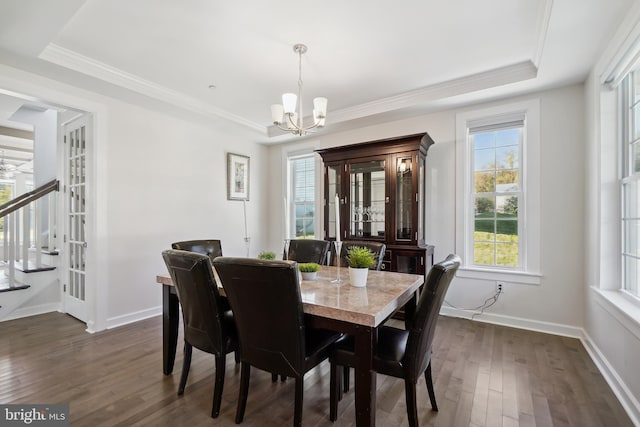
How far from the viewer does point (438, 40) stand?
7.89ft

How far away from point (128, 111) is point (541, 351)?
187 inches

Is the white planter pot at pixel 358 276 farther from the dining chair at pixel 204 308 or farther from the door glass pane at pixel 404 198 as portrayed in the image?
the door glass pane at pixel 404 198

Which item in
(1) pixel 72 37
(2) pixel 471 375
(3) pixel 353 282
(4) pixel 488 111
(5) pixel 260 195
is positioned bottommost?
(2) pixel 471 375

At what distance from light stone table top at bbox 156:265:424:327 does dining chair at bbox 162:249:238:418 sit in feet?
1.23

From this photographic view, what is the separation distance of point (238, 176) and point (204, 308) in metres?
3.20

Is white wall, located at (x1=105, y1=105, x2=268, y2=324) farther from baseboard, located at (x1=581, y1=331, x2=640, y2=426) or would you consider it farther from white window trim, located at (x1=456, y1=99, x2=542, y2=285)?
baseboard, located at (x1=581, y1=331, x2=640, y2=426)

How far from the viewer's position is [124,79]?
296 cm

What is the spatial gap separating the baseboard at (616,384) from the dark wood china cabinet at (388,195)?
146cm

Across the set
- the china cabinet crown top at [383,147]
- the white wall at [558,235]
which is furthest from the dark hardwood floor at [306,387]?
the china cabinet crown top at [383,147]

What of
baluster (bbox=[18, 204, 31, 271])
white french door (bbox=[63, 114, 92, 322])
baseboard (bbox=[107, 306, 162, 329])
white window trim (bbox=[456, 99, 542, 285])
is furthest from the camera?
baluster (bbox=[18, 204, 31, 271])

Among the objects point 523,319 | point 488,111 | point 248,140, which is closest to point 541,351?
point 523,319

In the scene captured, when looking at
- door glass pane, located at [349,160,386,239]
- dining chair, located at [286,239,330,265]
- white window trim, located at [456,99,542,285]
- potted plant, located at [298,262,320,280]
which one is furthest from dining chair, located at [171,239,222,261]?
white window trim, located at [456,99,542,285]

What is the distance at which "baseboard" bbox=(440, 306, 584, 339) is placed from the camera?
2.91 meters

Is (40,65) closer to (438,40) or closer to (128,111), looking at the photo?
(128,111)
